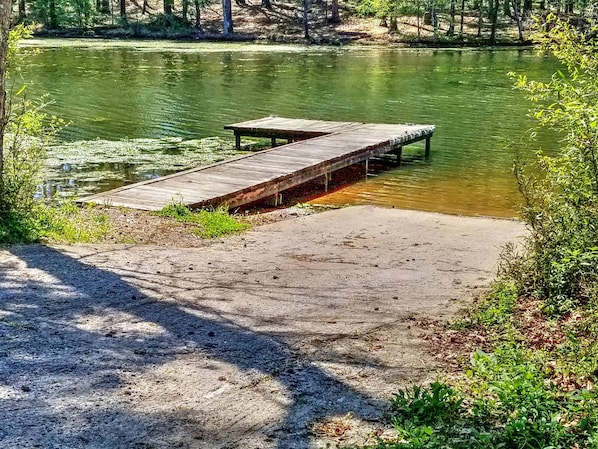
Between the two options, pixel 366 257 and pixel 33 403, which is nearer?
pixel 33 403

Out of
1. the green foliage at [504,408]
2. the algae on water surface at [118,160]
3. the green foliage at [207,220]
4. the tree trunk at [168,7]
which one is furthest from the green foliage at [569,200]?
the tree trunk at [168,7]

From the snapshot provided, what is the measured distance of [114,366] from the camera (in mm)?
4672

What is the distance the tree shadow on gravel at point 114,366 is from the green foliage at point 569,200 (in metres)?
2.31

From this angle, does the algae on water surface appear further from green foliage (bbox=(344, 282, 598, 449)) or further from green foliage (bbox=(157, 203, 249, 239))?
green foliage (bbox=(344, 282, 598, 449))

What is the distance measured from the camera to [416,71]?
117 ft

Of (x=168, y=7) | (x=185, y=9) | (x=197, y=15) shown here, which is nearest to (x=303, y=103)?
(x=197, y=15)

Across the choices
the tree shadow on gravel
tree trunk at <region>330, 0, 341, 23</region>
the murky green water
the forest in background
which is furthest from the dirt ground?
tree trunk at <region>330, 0, 341, 23</region>

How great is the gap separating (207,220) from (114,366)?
18.8 ft

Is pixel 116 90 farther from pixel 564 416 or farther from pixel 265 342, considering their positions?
pixel 564 416

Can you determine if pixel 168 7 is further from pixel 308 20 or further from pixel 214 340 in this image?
pixel 214 340

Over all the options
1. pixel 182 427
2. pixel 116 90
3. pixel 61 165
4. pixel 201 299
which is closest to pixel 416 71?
pixel 116 90

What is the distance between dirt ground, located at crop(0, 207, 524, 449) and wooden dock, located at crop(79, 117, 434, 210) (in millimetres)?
2575

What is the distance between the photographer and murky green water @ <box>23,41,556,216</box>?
15.3 meters

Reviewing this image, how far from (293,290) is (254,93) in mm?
21852
